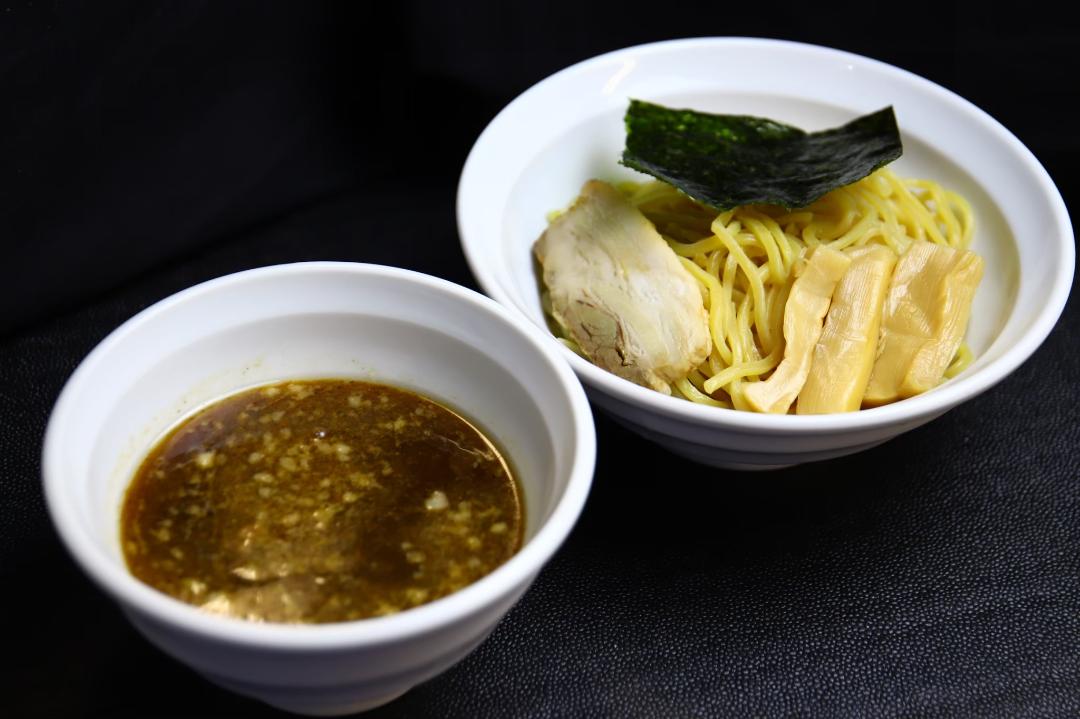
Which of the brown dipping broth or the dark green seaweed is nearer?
the brown dipping broth

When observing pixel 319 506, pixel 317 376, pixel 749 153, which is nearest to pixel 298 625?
pixel 319 506

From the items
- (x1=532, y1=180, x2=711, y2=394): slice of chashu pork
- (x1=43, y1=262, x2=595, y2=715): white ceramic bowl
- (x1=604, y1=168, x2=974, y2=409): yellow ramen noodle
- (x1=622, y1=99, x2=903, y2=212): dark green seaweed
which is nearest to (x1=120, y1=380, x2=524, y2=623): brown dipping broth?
(x1=43, y1=262, x2=595, y2=715): white ceramic bowl

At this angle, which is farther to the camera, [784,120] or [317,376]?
[784,120]

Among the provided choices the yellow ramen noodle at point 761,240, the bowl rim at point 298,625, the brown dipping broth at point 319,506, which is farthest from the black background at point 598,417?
the bowl rim at point 298,625

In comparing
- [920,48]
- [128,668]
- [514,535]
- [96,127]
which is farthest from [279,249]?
[920,48]

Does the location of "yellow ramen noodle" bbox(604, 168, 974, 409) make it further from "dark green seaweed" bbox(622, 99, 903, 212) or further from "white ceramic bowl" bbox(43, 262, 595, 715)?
"white ceramic bowl" bbox(43, 262, 595, 715)

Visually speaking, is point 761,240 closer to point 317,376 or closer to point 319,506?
point 317,376
